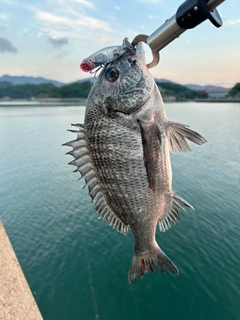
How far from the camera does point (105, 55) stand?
73.4 inches

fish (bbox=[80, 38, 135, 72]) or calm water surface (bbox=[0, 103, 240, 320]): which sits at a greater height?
fish (bbox=[80, 38, 135, 72])

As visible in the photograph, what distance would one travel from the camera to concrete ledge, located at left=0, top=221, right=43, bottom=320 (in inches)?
177

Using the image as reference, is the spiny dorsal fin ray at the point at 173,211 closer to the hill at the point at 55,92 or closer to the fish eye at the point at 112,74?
the fish eye at the point at 112,74

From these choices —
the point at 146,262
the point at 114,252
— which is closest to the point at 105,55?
the point at 146,262

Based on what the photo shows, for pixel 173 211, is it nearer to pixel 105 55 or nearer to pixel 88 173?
pixel 88 173

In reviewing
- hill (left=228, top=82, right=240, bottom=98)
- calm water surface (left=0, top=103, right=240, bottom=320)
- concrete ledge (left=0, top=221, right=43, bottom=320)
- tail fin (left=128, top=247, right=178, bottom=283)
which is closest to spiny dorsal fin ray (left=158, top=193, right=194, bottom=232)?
tail fin (left=128, top=247, right=178, bottom=283)

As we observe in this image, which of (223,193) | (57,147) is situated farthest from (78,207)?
(57,147)

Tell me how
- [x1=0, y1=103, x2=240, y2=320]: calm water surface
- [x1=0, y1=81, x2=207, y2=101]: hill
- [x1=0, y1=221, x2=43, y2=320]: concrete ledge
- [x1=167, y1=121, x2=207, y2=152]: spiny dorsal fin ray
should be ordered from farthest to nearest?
[x1=0, y1=81, x2=207, y2=101]: hill < [x1=0, y1=103, x2=240, y2=320]: calm water surface < [x1=0, y1=221, x2=43, y2=320]: concrete ledge < [x1=167, y1=121, x2=207, y2=152]: spiny dorsal fin ray

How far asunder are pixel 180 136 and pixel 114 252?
29.4ft

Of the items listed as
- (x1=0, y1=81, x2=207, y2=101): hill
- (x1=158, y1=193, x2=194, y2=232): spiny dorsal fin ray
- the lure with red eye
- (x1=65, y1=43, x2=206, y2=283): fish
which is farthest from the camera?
(x1=0, y1=81, x2=207, y2=101): hill

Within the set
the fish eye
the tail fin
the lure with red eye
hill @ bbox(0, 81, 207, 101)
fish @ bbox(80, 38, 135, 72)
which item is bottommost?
hill @ bbox(0, 81, 207, 101)

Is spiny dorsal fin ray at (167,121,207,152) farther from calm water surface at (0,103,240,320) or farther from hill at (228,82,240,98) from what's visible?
hill at (228,82,240,98)

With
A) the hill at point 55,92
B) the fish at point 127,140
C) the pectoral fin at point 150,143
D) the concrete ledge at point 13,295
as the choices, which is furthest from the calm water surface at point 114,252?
the hill at point 55,92

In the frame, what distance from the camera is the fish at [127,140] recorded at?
1.97m
